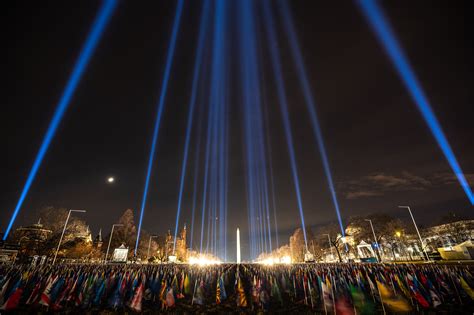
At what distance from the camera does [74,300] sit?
11.3m

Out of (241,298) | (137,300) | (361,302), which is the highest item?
(137,300)

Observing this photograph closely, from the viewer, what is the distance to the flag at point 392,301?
10.4 meters

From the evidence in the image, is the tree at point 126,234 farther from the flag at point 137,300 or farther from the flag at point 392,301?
the flag at point 392,301

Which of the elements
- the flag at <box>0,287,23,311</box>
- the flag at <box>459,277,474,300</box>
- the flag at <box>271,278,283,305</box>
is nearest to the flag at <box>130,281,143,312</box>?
the flag at <box>0,287,23,311</box>

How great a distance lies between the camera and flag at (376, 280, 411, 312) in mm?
10445

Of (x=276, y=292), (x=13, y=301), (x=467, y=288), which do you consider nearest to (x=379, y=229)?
(x=467, y=288)

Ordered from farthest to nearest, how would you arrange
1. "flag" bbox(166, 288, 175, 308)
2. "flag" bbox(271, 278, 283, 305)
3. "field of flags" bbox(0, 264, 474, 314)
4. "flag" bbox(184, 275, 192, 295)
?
"flag" bbox(184, 275, 192, 295) < "flag" bbox(271, 278, 283, 305) < "flag" bbox(166, 288, 175, 308) < "field of flags" bbox(0, 264, 474, 314)

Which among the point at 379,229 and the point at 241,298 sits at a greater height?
the point at 379,229

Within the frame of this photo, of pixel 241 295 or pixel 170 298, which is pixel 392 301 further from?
pixel 170 298

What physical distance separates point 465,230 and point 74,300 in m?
91.5

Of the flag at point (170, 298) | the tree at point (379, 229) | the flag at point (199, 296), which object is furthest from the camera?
the tree at point (379, 229)

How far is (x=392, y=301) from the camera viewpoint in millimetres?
10742

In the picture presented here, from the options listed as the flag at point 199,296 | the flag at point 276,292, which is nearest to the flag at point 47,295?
the flag at point 199,296

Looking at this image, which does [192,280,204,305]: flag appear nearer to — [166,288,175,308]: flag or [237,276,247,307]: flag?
[166,288,175,308]: flag
